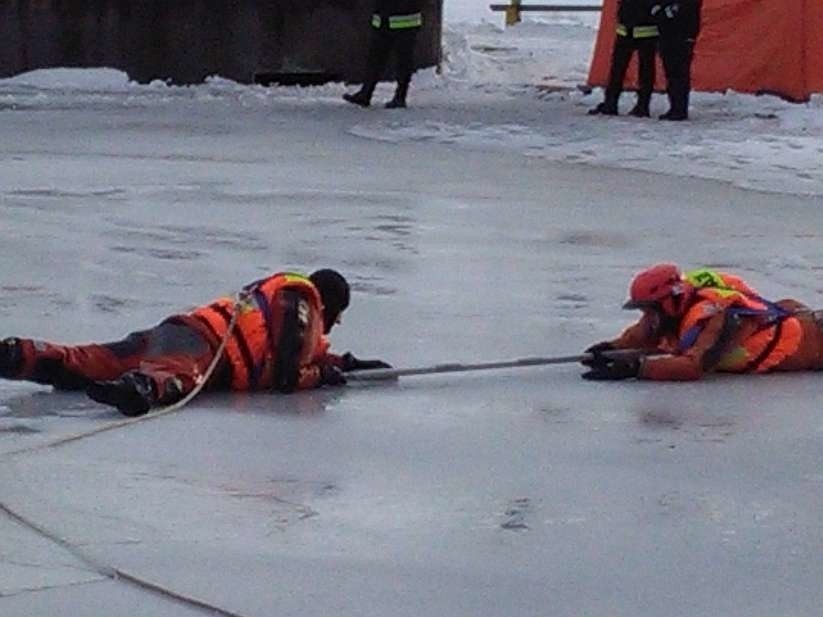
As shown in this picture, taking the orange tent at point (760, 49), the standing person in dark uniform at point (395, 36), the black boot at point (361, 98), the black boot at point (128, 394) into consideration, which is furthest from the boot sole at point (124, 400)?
the orange tent at point (760, 49)

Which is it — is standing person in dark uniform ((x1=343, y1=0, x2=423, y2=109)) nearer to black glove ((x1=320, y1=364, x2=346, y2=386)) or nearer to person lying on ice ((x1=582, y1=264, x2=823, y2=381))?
person lying on ice ((x1=582, y1=264, x2=823, y2=381))

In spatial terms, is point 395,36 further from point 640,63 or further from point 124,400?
point 124,400

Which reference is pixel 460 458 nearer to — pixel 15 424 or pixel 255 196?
pixel 15 424

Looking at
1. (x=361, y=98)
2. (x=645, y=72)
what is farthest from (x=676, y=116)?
(x=361, y=98)

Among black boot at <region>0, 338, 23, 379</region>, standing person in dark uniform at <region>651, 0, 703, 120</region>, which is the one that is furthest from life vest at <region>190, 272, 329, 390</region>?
standing person in dark uniform at <region>651, 0, 703, 120</region>

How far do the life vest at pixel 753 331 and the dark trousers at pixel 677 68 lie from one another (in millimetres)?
11628

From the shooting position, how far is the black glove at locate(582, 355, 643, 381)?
7797 mm

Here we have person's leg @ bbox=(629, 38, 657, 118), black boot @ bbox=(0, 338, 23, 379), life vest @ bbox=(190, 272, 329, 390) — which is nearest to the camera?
black boot @ bbox=(0, 338, 23, 379)

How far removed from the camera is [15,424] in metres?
6.73

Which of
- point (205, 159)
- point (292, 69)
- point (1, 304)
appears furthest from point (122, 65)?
point (1, 304)

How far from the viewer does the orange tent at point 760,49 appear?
20734 mm

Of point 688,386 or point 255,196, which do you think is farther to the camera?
point 255,196

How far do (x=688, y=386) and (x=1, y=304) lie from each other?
292 centimetres

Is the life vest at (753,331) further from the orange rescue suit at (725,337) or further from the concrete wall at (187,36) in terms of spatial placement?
the concrete wall at (187,36)
